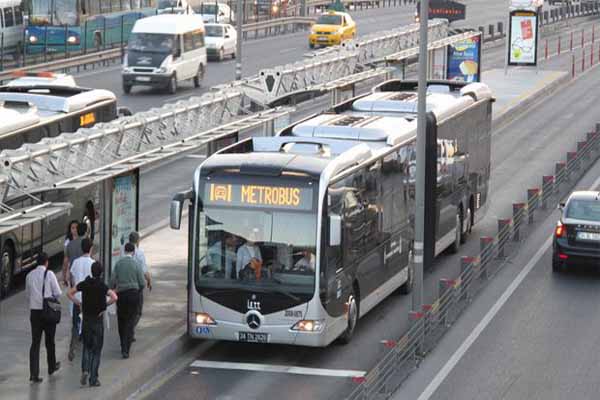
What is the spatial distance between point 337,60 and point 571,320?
18.4 metres

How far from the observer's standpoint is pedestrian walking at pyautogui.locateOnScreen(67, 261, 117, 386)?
1862 cm

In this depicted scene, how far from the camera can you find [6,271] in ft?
81.2

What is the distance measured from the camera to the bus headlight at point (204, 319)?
20.9 meters

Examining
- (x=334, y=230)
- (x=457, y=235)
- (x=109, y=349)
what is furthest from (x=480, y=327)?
(x=457, y=235)

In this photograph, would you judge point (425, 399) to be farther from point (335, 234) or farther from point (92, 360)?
point (92, 360)

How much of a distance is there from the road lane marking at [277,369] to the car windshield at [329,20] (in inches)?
2261

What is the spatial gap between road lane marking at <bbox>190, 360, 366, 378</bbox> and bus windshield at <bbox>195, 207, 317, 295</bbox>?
3.63 ft

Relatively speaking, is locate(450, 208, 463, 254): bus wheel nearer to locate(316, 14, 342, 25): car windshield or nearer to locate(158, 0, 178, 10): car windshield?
locate(316, 14, 342, 25): car windshield

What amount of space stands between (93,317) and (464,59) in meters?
38.5

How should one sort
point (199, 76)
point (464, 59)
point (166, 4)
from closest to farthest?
point (464, 59) < point (199, 76) < point (166, 4)

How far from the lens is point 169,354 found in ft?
68.7

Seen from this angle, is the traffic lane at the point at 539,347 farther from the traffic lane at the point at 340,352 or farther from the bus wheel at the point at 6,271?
the bus wheel at the point at 6,271

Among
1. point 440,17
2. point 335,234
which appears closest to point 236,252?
point 335,234

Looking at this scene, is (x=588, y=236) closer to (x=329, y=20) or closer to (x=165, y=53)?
(x=165, y=53)
